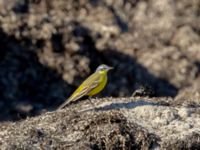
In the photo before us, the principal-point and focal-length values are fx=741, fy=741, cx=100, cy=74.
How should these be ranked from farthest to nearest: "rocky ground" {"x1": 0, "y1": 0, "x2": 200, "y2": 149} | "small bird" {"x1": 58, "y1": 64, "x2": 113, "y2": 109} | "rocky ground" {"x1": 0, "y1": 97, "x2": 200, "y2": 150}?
"rocky ground" {"x1": 0, "y1": 0, "x2": 200, "y2": 149}
"small bird" {"x1": 58, "y1": 64, "x2": 113, "y2": 109}
"rocky ground" {"x1": 0, "y1": 97, "x2": 200, "y2": 150}

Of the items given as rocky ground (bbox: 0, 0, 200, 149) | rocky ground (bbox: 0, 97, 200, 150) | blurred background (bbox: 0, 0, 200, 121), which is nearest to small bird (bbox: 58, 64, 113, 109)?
rocky ground (bbox: 0, 97, 200, 150)

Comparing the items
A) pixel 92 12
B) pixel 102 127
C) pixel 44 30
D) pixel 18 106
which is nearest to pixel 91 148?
pixel 102 127

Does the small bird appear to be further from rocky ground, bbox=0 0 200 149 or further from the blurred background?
the blurred background

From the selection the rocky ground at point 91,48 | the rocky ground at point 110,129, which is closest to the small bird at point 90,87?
the rocky ground at point 110,129

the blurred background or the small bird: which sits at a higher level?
the blurred background

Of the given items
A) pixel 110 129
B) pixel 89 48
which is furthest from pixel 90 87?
pixel 89 48

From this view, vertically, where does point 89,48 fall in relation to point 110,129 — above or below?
above

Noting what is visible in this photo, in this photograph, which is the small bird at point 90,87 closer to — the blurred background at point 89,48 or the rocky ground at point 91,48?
the rocky ground at point 91,48

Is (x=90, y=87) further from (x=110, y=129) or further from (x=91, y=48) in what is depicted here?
(x=91, y=48)
